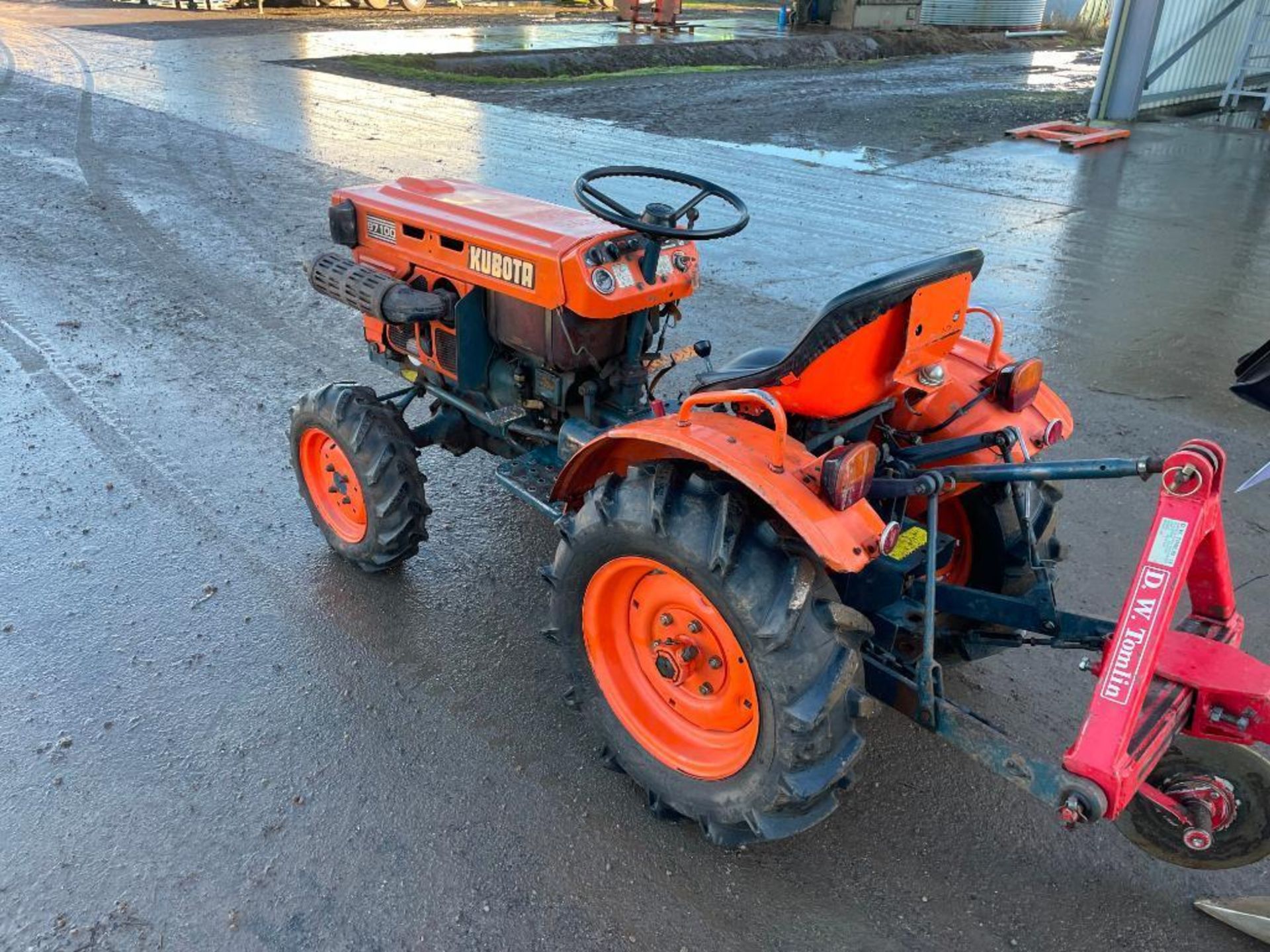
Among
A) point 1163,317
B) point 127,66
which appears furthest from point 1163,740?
point 127,66

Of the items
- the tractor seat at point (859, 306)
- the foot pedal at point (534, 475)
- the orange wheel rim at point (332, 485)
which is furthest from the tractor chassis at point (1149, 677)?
the orange wheel rim at point (332, 485)

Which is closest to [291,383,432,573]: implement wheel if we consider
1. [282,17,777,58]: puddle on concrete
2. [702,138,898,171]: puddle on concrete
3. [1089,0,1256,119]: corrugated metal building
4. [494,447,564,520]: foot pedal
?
[494,447,564,520]: foot pedal

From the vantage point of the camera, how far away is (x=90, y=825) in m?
2.32

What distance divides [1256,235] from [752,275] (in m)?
4.63

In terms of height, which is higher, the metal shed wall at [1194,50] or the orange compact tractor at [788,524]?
the metal shed wall at [1194,50]

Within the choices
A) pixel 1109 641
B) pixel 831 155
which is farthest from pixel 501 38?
pixel 1109 641

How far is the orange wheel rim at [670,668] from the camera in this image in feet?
7.30

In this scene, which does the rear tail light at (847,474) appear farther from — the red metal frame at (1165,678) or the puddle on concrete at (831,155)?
the puddle on concrete at (831,155)

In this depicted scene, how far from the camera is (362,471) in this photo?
3.07 m

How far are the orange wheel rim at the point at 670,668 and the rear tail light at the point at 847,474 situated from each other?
0.38 metres

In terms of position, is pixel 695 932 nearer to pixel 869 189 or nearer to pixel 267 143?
pixel 869 189

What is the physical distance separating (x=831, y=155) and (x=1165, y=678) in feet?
33.2

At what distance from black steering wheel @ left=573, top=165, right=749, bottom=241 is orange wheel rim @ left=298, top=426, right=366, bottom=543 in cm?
118

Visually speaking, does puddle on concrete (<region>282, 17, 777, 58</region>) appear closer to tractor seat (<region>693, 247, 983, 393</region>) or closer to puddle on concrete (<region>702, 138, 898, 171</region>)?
puddle on concrete (<region>702, 138, 898, 171</region>)
